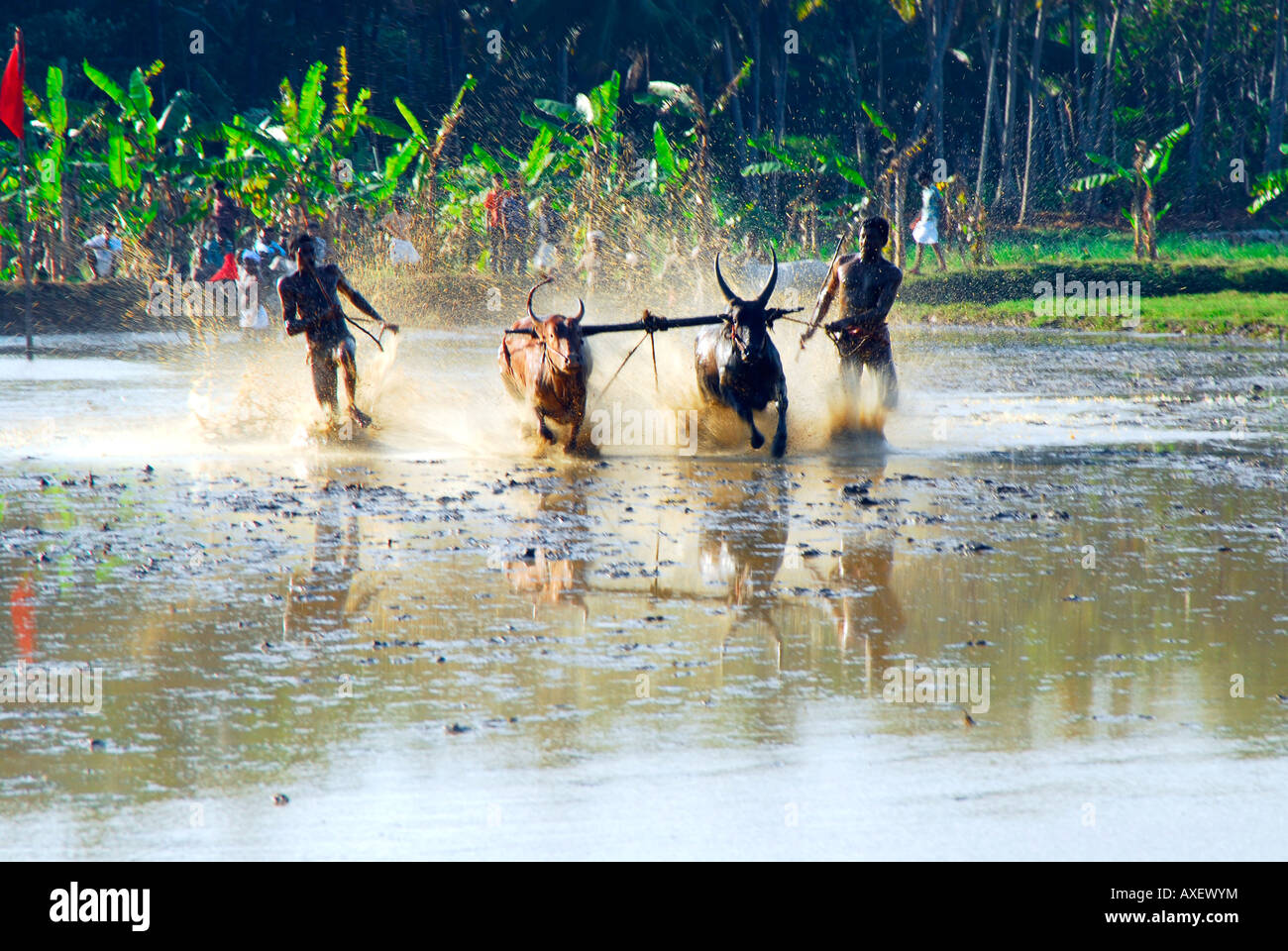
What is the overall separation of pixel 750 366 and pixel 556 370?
1.48 meters

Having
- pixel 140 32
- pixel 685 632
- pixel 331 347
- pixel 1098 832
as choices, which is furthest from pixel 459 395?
pixel 140 32

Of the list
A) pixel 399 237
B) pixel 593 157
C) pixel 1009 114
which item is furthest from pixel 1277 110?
pixel 399 237

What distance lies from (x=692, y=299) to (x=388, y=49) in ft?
77.4

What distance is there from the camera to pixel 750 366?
1288 centimetres

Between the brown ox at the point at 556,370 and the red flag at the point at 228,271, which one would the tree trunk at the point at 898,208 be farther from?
the brown ox at the point at 556,370

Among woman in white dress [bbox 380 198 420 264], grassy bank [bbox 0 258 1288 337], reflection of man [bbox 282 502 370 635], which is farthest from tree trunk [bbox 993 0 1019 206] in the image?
reflection of man [bbox 282 502 370 635]

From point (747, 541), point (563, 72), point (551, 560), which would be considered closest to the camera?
point (551, 560)

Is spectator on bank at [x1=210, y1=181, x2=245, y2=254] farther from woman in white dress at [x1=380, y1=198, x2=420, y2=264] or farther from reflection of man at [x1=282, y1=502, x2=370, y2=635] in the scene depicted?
reflection of man at [x1=282, y1=502, x2=370, y2=635]

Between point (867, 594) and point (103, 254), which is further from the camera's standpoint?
point (103, 254)

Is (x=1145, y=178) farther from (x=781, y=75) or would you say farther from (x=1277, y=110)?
(x=781, y=75)

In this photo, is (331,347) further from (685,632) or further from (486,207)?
(486,207)

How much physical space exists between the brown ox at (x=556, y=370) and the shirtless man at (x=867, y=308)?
204 centimetres

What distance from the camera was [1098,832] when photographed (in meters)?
5.14

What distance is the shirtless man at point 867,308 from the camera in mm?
13398
